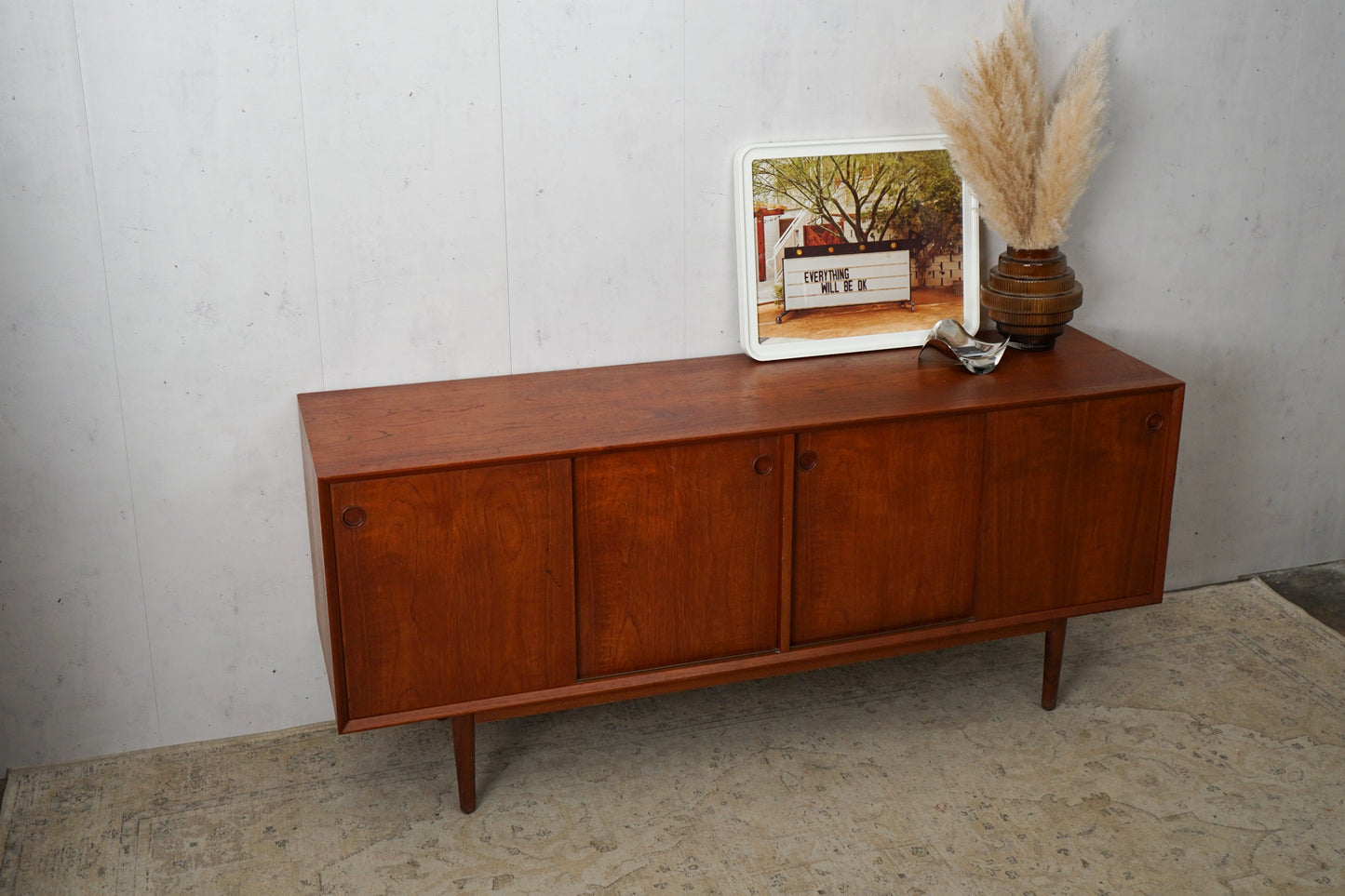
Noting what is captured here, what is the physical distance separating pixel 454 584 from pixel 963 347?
4.03 feet

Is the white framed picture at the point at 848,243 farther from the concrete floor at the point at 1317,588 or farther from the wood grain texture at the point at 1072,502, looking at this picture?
the concrete floor at the point at 1317,588

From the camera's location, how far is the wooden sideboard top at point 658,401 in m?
2.27

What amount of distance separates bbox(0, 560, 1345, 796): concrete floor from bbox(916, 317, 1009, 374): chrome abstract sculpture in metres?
1.36

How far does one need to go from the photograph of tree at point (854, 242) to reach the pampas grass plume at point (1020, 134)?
12 cm

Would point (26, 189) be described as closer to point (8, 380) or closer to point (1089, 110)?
point (8, 380)

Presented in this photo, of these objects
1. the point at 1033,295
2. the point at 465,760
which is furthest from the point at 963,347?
the point at 465,760

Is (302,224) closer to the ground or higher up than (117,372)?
higher up

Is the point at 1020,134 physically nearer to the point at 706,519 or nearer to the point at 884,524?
the point at 884,524

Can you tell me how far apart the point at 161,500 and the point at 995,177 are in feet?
6.26

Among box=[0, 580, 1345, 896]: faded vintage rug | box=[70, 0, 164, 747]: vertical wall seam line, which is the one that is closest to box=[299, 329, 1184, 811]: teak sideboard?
box=[0, 580, 1345, 896]: faded vintage rug

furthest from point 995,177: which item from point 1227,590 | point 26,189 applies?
point 26,189

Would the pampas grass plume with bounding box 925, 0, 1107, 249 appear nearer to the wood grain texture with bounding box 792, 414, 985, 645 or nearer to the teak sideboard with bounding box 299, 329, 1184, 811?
the teak sideboard with bounding box 299, 329, 1184, 811

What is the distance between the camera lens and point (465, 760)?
247 centimetres

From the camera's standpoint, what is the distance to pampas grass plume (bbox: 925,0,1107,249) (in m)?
2.65
